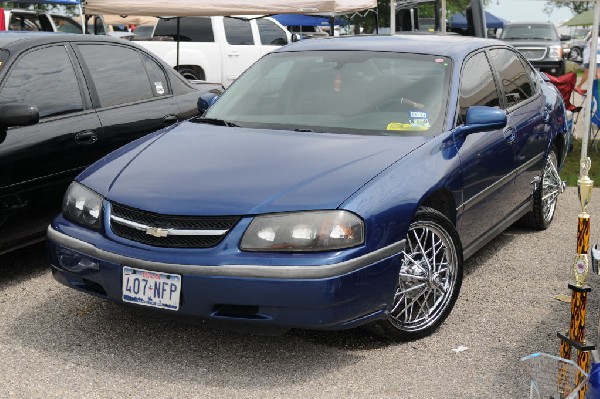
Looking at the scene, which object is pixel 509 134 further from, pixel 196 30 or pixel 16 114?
pixel 196 30

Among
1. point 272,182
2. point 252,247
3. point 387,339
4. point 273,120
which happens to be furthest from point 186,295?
point 273,120

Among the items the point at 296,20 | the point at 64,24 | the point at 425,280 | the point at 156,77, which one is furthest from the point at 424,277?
the point at 296,20

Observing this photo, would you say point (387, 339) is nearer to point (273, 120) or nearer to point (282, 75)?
point (273, 120)

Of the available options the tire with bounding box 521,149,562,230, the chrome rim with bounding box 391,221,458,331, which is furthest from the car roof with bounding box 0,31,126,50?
the tire with bounding box 521,149,562,230

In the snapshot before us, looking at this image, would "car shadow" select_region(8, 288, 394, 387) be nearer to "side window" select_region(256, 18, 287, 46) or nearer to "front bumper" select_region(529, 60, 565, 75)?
"side window" select_region(256, 18, 287, 46)

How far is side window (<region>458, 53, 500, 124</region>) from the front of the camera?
5.04 m

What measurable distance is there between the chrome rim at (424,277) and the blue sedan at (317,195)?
0.01 meters

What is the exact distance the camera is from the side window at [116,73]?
5.91m

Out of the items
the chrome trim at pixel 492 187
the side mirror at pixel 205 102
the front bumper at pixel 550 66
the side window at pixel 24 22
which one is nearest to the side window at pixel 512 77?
the chrome trim at pixel 492 187

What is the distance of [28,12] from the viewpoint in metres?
16.1

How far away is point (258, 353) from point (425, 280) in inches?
36.0

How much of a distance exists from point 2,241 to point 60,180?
Answer: 1.78 feet

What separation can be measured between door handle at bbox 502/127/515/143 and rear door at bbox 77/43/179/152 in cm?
242

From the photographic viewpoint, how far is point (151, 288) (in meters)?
3.80
